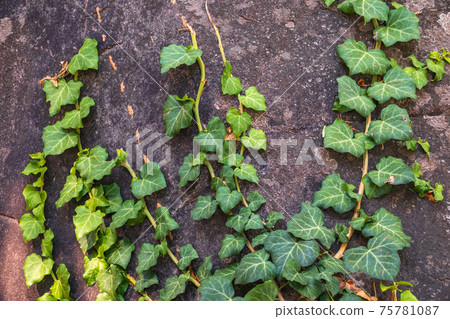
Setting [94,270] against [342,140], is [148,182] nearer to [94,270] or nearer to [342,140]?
[94,270]

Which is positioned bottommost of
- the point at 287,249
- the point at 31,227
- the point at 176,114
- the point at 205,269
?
the point at 31,227

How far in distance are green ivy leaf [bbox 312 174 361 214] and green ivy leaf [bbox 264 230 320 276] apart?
14 cm

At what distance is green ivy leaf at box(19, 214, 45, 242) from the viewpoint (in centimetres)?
150

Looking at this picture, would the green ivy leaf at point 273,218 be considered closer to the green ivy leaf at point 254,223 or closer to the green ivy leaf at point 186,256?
the green ivy leaf at point 254,223

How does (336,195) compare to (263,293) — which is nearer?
(263,293)

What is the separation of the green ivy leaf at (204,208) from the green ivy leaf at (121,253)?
0.95ft

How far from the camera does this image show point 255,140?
50.4 inches

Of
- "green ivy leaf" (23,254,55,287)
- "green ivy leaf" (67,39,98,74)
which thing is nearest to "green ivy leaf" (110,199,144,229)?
"green ivy leaf" (23,254,55,287)

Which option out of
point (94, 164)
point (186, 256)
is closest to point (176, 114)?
point (94, 164)

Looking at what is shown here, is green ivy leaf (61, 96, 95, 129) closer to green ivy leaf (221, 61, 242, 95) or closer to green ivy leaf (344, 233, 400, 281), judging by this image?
green ivy leaf (221, 61, 242, 95)

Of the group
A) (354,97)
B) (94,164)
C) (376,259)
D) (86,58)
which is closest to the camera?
(376,259)

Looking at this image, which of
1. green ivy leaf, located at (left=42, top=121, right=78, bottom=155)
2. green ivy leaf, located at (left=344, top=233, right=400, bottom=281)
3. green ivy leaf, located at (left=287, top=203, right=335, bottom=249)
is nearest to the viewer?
green ivy leaf, located at (left=344, top=233, right=400, bottom=281)

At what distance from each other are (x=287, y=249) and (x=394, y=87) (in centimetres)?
66

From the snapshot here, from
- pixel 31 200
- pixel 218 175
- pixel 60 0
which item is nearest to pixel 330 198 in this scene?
pixel 218 175
